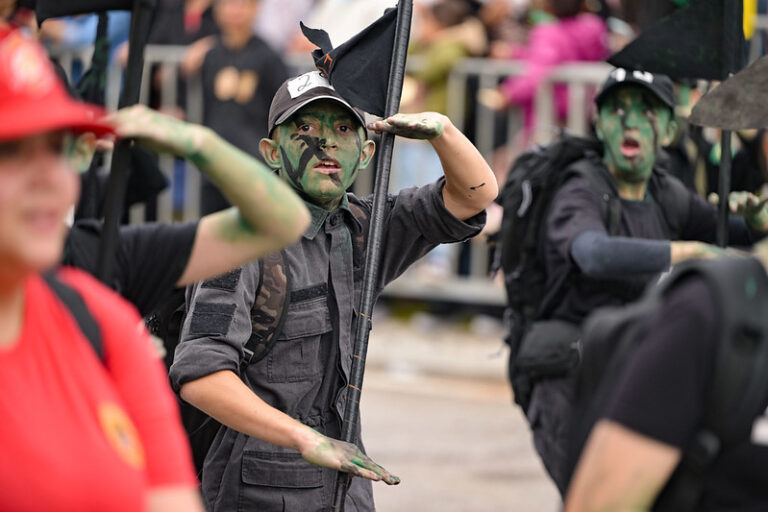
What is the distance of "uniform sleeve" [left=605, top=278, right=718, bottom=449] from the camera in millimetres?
2420

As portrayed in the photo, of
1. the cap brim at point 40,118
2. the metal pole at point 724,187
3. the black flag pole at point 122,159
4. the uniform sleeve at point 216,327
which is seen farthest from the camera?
the metal pole at point 724,187

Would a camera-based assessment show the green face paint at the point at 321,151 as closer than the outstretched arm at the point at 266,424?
No

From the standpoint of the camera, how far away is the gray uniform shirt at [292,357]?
3762 mm

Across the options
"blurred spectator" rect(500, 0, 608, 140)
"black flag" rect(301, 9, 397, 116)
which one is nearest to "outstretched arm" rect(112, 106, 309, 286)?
"black flag" rect(301, 9, 397, 116)

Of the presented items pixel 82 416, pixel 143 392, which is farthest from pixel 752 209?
pixel 82 416

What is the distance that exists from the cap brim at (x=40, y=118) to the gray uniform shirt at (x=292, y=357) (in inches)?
61.0

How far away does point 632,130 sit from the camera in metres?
5.14

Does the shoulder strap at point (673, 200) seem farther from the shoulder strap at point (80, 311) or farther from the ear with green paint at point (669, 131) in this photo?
the shoulder strap at point (80, 311)

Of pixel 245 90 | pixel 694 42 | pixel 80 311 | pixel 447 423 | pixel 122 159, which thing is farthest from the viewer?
pixel 245 90

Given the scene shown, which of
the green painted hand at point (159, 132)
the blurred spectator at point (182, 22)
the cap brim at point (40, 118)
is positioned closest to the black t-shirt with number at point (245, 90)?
the blurred spectator at point (182, 22)

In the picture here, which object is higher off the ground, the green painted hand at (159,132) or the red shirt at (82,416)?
Answer: the green painted hand at (159,132)

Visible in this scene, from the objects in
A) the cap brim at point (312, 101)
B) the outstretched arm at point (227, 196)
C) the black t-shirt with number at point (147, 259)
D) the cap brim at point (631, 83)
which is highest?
the cap brim at point (631, 83)

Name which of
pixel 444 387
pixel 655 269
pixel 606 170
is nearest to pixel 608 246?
pixel 655 269

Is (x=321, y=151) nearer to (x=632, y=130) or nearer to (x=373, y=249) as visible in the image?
(x=373, y=249)
